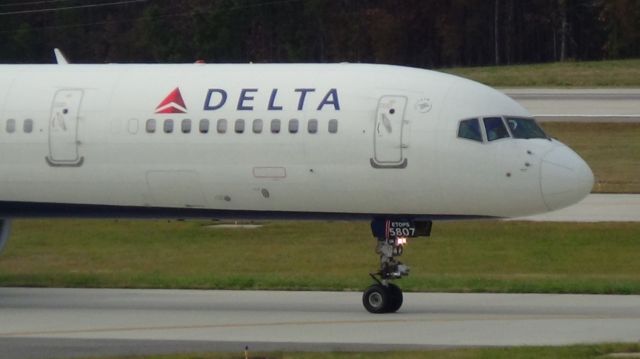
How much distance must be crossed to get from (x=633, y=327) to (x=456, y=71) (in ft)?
189

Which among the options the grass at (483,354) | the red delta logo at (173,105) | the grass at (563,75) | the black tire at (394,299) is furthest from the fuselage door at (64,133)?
the grass at (563,75)

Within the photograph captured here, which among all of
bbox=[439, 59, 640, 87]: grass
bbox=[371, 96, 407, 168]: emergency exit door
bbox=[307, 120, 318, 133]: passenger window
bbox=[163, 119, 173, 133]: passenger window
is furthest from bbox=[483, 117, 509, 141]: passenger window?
bbox=[439, 59, 640, 87]: grass

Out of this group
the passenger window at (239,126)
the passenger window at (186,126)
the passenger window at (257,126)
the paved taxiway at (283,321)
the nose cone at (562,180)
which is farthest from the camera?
the passenger window at (186,126)

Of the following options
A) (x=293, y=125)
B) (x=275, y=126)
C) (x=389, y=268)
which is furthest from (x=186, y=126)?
(x=389, y=268)

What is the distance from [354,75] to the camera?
2684 cm

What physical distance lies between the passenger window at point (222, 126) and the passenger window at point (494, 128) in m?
4.27

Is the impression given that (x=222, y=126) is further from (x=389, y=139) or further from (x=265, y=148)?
(x=389, y=139)

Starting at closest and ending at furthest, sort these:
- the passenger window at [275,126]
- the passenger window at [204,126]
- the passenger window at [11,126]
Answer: the passenger window at [275,126]
the passenger window at [204,126]
the passenger window at [11,126]

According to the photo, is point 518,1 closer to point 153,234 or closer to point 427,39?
point 427,39

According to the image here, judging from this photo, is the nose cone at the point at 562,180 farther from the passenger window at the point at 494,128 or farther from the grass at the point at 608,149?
the grass at the point at 608,149

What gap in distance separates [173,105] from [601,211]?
18.8m

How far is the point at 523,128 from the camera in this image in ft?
84.9

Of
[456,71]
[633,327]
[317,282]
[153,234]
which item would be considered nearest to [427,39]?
[456,71]

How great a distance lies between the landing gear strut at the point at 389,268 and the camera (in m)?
26.0
